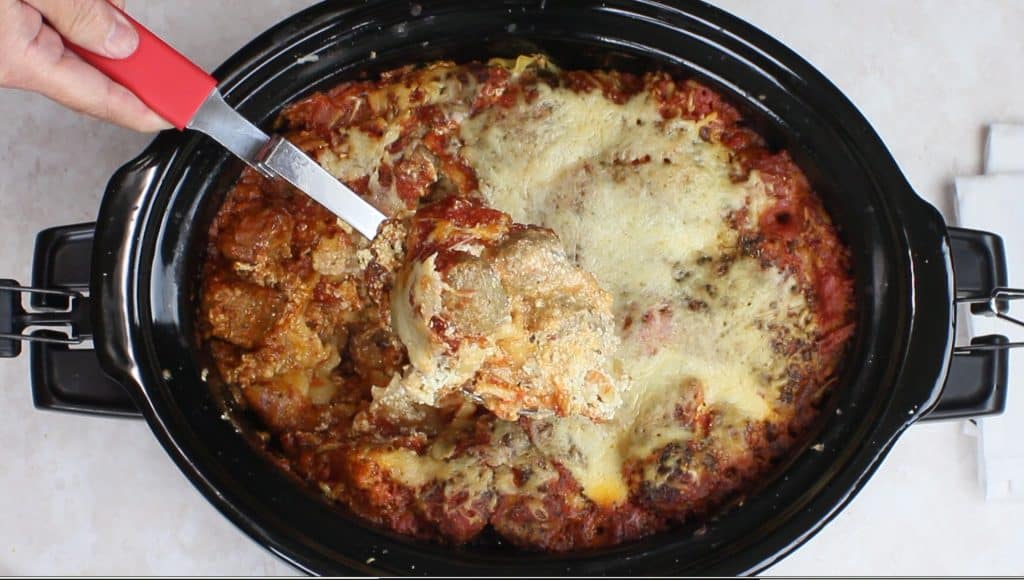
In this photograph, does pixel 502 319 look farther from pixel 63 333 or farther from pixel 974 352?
pixel 974 352

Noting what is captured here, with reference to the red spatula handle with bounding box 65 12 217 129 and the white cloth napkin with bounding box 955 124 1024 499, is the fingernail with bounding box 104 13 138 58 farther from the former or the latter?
the white cloth napkin with bounding box 955 124 1024 499

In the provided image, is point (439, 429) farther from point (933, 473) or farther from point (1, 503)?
point (933, 473)

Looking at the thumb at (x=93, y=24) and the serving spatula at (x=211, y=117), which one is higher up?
the thumb at (x=93, y=24)

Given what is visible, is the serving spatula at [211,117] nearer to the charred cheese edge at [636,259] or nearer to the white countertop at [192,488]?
the charred cheese edge at [636,259]

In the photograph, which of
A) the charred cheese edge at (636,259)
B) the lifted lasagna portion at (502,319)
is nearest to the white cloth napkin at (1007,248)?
the charred cheese edge at (636,259)

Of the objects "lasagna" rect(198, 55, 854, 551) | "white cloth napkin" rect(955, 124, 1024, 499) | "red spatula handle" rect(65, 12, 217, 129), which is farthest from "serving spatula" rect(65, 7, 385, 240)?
"white cloth napkin" rect(955, 124, 1024, 499)

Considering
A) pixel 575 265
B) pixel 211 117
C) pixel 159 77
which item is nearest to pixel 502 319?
pixel 575 265
